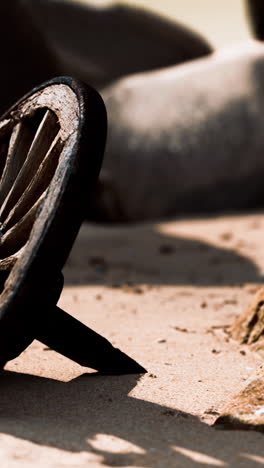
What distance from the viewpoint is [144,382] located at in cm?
246

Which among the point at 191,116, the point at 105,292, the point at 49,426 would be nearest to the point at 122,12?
the point at 191,116

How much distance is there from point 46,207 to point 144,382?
0.77 meters

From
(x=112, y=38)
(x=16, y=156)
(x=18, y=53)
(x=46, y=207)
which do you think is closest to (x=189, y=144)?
(x=18, y=53)

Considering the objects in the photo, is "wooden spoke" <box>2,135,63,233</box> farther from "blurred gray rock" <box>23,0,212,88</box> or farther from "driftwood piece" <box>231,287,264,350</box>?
"blurred gray rock" <box>23,0,212,88</box>

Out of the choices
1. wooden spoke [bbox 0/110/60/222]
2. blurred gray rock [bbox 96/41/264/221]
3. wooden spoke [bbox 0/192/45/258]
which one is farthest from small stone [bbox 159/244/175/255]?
wooden spoke [bbox 0/192/45/258]

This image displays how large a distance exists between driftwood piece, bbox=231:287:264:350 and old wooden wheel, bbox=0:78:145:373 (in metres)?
0.72

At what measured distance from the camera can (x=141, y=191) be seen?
8.66m

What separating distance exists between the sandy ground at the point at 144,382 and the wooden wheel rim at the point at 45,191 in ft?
1.09

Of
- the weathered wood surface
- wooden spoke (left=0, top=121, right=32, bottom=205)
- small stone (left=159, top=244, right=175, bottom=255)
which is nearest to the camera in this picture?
wooden spoke (left=0, top=121, right=32, bottom=205)

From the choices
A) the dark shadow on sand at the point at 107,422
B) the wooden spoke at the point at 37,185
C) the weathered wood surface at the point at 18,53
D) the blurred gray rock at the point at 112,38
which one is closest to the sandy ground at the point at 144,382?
the dark shadow on sand at the point at 107,422

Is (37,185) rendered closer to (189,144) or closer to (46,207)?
(46,207)

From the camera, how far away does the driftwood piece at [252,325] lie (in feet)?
10.1

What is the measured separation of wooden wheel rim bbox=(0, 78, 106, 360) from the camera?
6.61 feet

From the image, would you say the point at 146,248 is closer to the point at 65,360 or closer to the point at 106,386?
the point at 65,360
